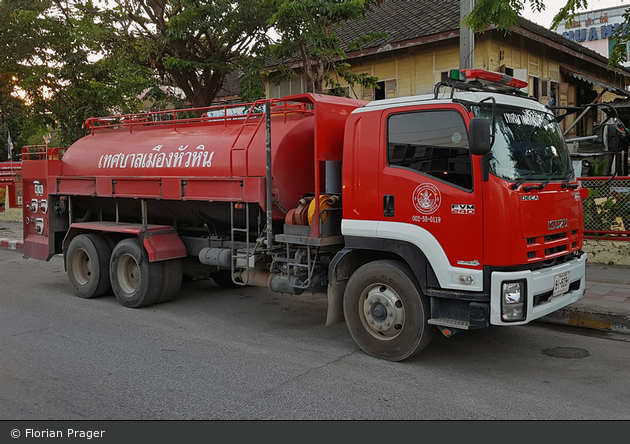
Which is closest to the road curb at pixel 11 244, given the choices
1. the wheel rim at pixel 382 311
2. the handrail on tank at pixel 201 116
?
the handrail on tank at pixel 201 116

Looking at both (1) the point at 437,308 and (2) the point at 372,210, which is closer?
(1) the point at 437,308

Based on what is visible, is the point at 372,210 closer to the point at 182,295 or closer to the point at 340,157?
the point at 340,157

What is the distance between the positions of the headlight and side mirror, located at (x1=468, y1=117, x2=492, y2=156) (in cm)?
116

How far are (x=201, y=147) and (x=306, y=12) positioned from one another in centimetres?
474

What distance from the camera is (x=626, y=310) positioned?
22.5 feet

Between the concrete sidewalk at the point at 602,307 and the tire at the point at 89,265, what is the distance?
6205 millimetres

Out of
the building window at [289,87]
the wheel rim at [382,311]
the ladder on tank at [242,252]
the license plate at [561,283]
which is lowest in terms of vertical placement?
the wheel rim at [382,311]

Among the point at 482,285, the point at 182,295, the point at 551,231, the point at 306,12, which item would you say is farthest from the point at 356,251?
the point at 306,12

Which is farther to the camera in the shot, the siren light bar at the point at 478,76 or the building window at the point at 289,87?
the building window at the point at 289,87

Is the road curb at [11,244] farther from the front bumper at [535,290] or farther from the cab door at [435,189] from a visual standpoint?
the front bumper at [535,290]

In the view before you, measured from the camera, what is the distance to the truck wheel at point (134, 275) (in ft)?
26.3

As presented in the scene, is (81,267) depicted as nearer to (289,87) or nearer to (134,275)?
(134,275)

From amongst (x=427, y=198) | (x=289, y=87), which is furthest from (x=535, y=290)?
(x=289, y=87)

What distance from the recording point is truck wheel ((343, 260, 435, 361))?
211 inches
